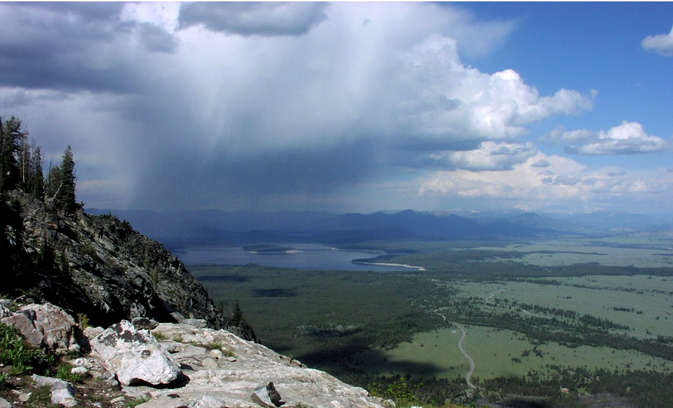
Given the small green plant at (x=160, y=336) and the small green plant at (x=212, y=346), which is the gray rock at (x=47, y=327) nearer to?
the small green plant at (x=160, y=336)

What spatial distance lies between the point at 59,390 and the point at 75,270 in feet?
68.5

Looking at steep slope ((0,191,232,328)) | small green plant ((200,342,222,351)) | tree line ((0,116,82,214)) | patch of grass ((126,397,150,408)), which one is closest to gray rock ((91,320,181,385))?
patch of grass ((126,397,150,408))

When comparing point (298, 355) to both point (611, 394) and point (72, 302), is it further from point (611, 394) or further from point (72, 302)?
point (72, 302)

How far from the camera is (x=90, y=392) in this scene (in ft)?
27.4

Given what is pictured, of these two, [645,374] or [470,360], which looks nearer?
[645,374]

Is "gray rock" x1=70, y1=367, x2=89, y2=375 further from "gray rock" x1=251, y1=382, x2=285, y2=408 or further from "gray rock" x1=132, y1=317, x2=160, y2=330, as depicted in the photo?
"gray rock" x1=132, y1=317, x2=160, y2=330

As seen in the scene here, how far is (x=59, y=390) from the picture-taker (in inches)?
304

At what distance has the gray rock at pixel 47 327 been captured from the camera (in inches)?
356

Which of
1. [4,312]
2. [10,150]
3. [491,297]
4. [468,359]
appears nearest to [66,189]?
[10,150]

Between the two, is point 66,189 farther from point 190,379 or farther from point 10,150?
point 190,379

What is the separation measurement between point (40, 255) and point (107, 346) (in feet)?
54.8

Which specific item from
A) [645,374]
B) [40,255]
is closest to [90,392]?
[40,255]

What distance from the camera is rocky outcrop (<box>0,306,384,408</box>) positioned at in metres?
8.59

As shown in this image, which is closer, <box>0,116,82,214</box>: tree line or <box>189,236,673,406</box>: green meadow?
<box>0,116,82,214</box>: tree line
